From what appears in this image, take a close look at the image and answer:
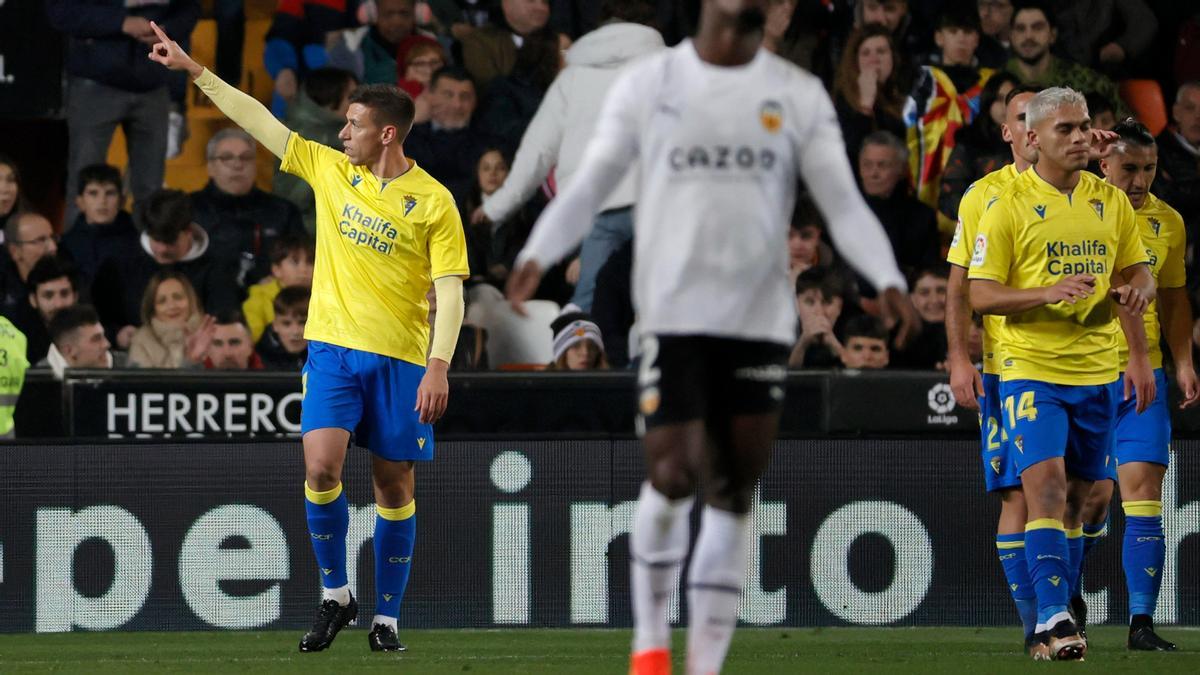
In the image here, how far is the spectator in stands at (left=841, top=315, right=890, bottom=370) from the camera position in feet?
38.5

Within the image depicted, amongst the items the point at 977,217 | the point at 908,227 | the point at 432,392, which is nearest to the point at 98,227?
the point at 908,227

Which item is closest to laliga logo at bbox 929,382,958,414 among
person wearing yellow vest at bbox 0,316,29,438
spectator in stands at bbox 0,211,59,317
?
person wearing yellow vest at bbox 0,316,29,438

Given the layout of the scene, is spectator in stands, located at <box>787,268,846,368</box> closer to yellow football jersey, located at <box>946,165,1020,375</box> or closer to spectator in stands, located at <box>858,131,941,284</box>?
spectator in stands, located at <box>858,131,941,284</box>

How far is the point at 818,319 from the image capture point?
11867mm

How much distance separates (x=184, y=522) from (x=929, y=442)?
371cm

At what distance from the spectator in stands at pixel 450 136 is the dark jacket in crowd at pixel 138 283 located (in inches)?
58.2

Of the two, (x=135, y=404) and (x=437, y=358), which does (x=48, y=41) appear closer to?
(x=135, y=404)

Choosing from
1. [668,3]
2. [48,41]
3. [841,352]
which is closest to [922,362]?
[841,352]

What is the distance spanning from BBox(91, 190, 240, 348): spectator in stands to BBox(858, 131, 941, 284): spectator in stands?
4140mm

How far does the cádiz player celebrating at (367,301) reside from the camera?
26.4 feet

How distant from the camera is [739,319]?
5.19m

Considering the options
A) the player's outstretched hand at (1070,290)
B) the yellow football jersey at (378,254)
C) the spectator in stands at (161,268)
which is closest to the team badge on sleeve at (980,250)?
the player's outstretched hand at (1070,290)

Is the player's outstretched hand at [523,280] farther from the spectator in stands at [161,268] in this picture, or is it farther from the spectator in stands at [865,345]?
the spectator in stands at [161,268]

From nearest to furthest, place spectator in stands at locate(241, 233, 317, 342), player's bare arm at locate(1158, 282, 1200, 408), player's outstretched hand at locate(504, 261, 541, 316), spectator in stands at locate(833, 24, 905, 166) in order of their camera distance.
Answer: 1. player's outstretched hand at locate(504, 261, 541, 316)
2. player's bare arm at locate(1158, 282, 1200, 408)
3. spectator in stands at locate(241, 233, 317, 342)
4. spectator in stands at locate(833, 24, 905, 166)
